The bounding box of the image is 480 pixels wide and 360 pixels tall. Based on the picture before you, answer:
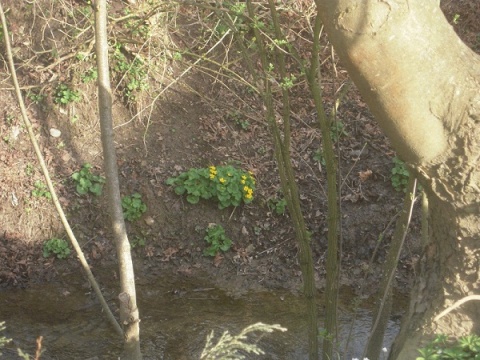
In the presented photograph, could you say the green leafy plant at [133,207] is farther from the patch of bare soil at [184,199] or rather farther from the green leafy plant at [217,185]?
the green leafy plant at [217,185]

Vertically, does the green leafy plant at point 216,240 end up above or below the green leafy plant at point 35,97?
below

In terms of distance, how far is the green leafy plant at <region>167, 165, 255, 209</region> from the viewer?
6.72 m

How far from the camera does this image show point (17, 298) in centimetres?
591

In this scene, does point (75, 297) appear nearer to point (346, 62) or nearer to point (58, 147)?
point (58, 147)

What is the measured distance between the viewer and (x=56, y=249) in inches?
248

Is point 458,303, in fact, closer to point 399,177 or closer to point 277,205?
point 277,205

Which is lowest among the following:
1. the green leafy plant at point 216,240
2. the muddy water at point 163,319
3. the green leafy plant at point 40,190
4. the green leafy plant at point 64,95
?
the muddy water at point 163,319

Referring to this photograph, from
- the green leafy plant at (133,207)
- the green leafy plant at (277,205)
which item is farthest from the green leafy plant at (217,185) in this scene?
the green leafy plant at (133,207)

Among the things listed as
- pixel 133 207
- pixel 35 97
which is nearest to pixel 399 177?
pixel 133 207

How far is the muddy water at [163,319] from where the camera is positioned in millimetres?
5215

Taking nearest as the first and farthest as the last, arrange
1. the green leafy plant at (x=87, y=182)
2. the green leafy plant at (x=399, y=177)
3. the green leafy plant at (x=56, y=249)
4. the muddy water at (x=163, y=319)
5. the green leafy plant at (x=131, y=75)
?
1. the muddy water at (x=163, y=319)
2. the green leafy plant at (x=56, y=249)
3. the green leafy plant at (x=87, y=182)
4. the green leafy plant at (x=399, y=177)
5. the green leafy plant at (x=131, y=75)

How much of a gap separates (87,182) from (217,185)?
146 centimetres

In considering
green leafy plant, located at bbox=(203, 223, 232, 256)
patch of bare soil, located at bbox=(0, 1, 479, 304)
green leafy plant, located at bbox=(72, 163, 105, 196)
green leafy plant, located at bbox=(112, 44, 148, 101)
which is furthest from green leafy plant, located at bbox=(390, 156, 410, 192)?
green leafy plant, located at bbox=(72, 163, 105, 196)

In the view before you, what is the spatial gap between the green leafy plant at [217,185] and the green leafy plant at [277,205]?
253mm
